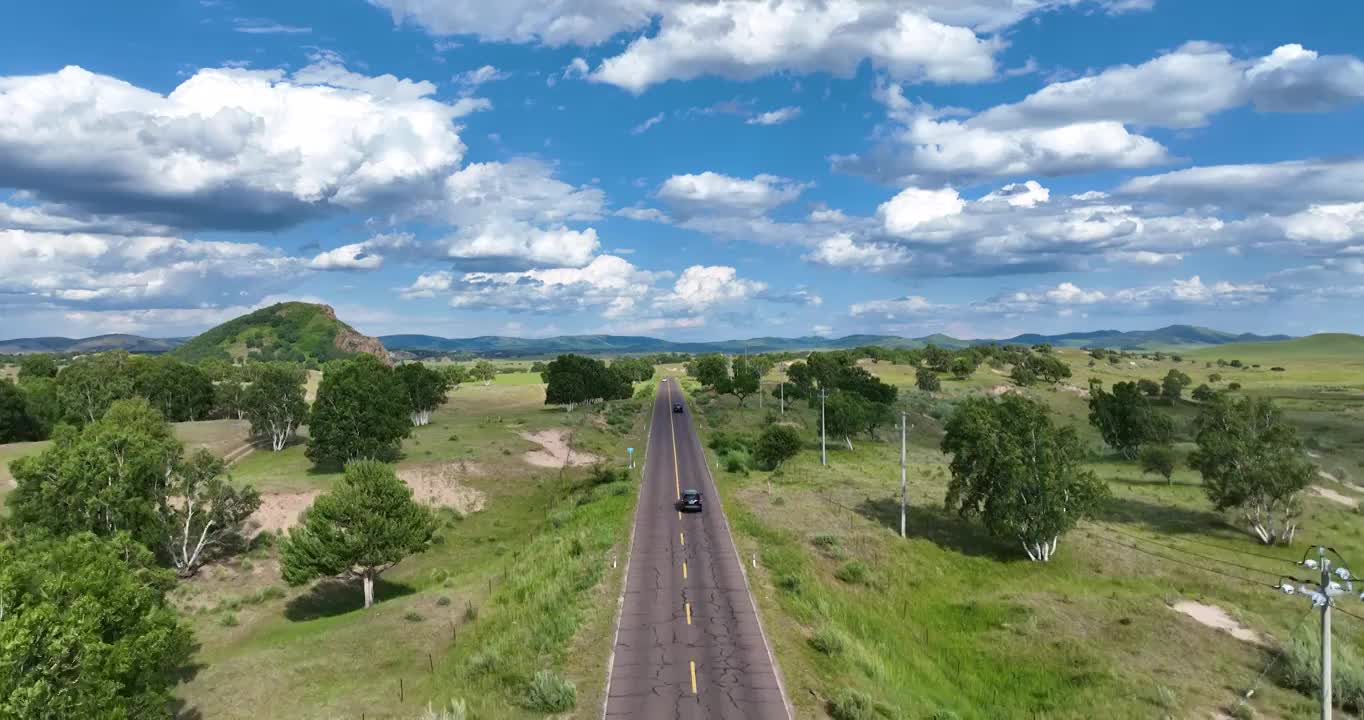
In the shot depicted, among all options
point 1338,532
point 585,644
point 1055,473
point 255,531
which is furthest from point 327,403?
point 1338,532

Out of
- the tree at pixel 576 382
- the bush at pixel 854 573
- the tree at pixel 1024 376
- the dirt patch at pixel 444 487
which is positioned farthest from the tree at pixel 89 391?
the tree at pixel 1024 376

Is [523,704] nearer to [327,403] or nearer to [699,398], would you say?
[327,403]

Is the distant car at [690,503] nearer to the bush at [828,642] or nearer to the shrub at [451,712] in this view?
the bush at [828,642]

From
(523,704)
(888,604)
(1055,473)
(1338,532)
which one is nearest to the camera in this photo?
(523,704)

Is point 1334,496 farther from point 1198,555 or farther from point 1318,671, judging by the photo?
point 1318,671

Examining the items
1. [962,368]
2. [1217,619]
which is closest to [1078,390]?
[962,368]
